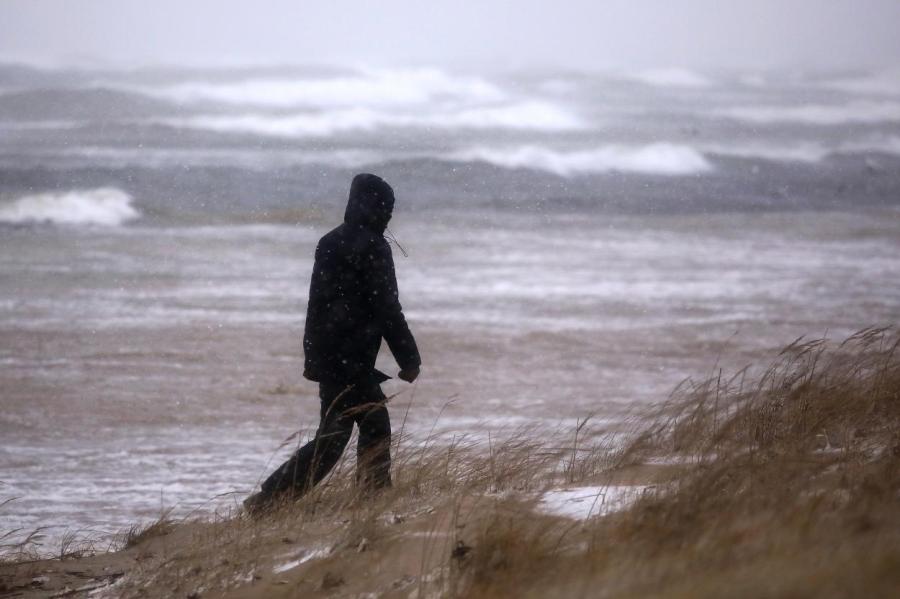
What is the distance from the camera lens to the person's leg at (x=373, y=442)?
3.88 metres

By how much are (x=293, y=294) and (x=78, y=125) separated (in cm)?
1604

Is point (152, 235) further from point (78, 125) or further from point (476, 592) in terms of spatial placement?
point (476, 592)

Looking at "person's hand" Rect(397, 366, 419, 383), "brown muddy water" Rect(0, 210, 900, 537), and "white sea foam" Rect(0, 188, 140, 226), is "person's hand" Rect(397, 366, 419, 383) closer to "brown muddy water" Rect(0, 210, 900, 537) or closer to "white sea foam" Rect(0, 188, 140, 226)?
"brown muddy water" Rect(0, 210, 900, 537)

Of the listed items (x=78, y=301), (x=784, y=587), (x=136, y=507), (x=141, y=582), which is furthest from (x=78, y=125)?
(x=784, y=587)

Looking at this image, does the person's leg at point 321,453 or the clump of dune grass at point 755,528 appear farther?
the person's leg at point 321,453

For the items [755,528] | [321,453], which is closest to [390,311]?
[321,453]

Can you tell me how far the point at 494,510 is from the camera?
321cm

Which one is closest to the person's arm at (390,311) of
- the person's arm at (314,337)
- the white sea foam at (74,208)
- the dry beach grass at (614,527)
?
the person's arm at (314,337)

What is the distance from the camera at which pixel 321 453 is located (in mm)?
4016

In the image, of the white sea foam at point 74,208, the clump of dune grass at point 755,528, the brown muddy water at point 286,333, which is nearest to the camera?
the clump of dune grass at point 755,528

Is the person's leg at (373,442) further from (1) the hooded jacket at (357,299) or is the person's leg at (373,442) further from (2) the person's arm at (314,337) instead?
(2) the person's arm at (314,337)

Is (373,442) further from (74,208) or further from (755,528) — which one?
(74,208)

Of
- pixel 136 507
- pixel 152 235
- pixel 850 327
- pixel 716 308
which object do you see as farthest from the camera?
pixel 152 235

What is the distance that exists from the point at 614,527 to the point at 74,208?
88.2ft
